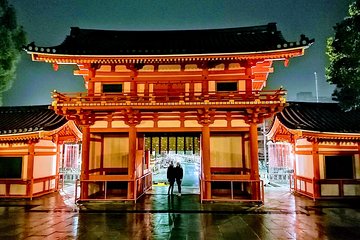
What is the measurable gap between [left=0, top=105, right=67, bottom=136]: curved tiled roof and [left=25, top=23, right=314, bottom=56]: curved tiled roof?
4.22 metres

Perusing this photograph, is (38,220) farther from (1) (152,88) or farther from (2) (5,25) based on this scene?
(2) (5,25)

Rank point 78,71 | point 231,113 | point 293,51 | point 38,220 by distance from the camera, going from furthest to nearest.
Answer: point 78,71 < point 231,113 < point 293,51 < point 38,220

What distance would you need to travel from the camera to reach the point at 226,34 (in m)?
18.1

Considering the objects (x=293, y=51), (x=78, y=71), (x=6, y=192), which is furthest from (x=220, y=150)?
(x=6, y=192)

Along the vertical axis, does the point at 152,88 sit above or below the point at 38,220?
above

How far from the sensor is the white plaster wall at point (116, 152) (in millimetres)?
15594

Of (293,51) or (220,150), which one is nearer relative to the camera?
(293,51)

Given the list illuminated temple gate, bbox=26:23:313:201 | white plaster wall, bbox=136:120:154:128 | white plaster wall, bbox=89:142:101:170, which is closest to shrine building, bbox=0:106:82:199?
white plaster wall, bbox=89:142:101:170

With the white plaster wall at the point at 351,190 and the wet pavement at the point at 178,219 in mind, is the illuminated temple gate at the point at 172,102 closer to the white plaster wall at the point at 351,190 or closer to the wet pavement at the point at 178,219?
the wet pavement at the point at 178,219

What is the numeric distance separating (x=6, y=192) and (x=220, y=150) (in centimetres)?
1219

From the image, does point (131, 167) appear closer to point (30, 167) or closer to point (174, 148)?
point (174, 148)

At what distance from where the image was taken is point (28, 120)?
1652 centimetres

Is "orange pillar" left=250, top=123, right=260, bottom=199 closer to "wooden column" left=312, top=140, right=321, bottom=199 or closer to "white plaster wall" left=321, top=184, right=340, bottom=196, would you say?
"wooden column" left=312, top=140, right=321, bottom=199

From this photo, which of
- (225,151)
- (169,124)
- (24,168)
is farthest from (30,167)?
(225,151)
